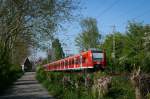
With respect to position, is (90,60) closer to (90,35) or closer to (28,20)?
(28,20)

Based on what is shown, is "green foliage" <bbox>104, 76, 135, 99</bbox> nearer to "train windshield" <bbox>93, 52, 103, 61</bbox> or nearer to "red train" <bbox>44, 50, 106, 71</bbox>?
"red train" <bbox>44, 50, 106, 71</bbox>

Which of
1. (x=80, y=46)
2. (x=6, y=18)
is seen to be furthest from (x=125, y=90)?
(x=80, y=46)

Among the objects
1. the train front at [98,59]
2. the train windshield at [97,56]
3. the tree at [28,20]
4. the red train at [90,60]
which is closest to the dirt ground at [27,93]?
the tree at [28,20]

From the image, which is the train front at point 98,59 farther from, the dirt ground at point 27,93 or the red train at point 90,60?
the dirt ground at point 27,93

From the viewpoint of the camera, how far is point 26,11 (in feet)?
108

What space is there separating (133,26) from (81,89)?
184 ft

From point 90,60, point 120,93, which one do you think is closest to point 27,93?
point 120,93

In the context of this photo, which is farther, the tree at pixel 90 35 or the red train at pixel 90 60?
the tree at pixel 90 35

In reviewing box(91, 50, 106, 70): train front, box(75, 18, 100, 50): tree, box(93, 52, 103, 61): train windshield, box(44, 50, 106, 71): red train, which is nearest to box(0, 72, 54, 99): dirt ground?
box(44, 50, 106, 71): red train

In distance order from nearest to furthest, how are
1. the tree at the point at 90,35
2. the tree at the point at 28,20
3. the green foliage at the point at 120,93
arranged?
the green foliage at the point at 120,93, the tree at the point at 28,20, the tree at the point at 90,35

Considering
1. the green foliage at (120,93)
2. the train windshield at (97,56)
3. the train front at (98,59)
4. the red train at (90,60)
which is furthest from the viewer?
the train windshield at (97,56)

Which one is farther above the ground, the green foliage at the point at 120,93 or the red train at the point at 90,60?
the red train at the point at 90,60

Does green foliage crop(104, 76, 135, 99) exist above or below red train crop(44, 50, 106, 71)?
below

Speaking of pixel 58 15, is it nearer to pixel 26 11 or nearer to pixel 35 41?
pixel 26 11
